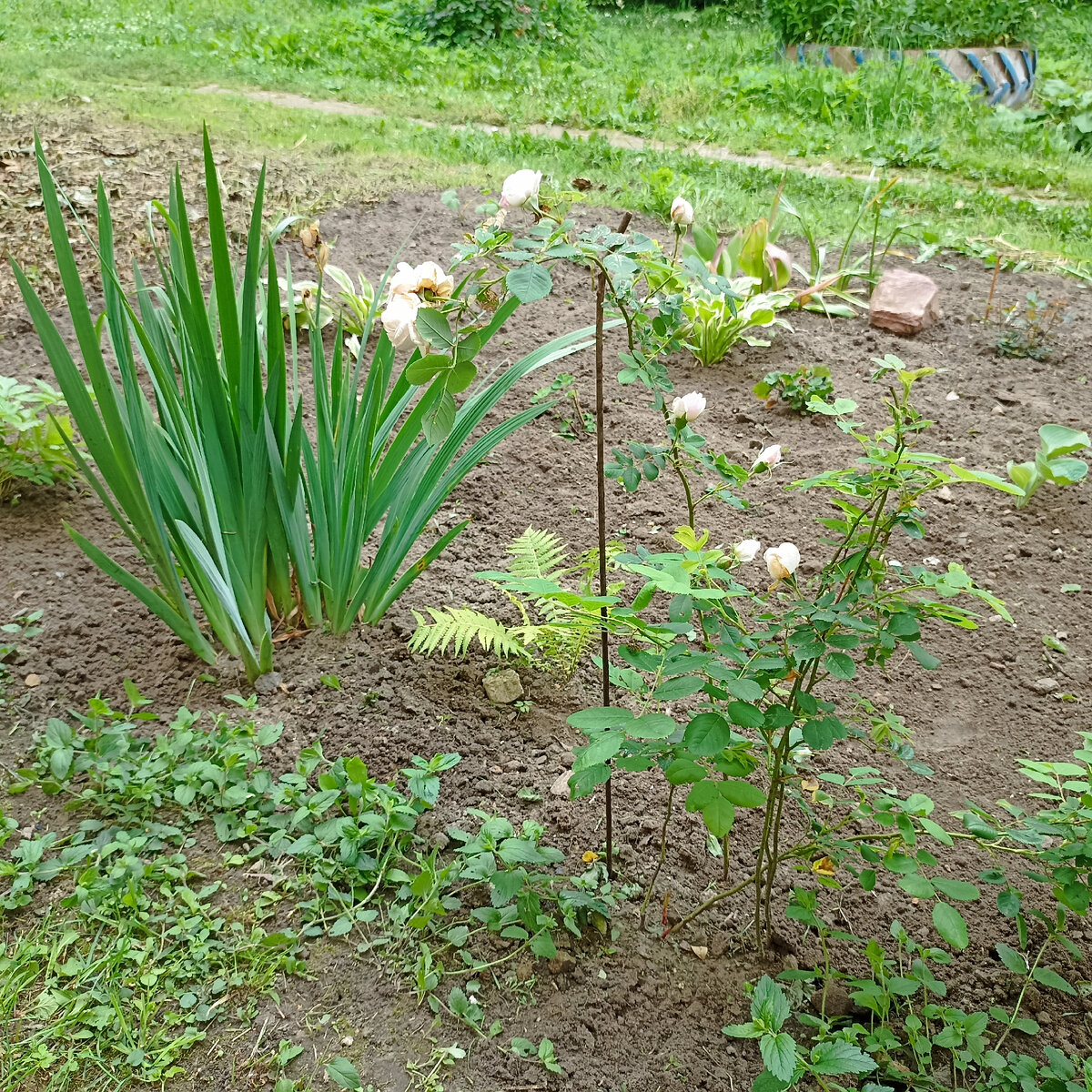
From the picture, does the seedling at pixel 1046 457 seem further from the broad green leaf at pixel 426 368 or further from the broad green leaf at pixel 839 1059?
the broad green leaf at pixel 426 368

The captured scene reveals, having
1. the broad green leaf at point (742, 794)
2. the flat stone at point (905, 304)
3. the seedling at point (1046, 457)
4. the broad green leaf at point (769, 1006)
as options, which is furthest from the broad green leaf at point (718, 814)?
the flat stone at point (905, 304)

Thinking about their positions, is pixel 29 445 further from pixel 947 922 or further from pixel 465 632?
pixel 947 922

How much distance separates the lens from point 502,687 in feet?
7.16

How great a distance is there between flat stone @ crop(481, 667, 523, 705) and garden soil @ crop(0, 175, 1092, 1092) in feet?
0.10

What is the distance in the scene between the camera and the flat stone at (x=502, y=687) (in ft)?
7.14

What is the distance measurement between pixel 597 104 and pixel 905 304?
3.91 metres

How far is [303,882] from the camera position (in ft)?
5.73

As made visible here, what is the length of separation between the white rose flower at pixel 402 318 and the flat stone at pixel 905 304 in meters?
2.86

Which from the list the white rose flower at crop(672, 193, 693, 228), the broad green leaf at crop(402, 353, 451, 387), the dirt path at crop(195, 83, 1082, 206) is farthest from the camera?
the dirt path at crop(195, 83, 1082, 206)

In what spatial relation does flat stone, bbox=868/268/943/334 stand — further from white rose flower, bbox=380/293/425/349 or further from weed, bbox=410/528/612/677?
white rose flower, bbox=380/293/425/349

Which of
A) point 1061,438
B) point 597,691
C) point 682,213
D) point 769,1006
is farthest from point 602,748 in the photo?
point 1061,438

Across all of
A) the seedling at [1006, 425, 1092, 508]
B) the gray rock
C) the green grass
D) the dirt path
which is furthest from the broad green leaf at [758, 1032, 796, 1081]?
the dirt path

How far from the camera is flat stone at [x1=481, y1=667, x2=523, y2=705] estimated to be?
2.18 metres

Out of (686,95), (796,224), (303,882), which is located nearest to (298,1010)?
(303,882)
